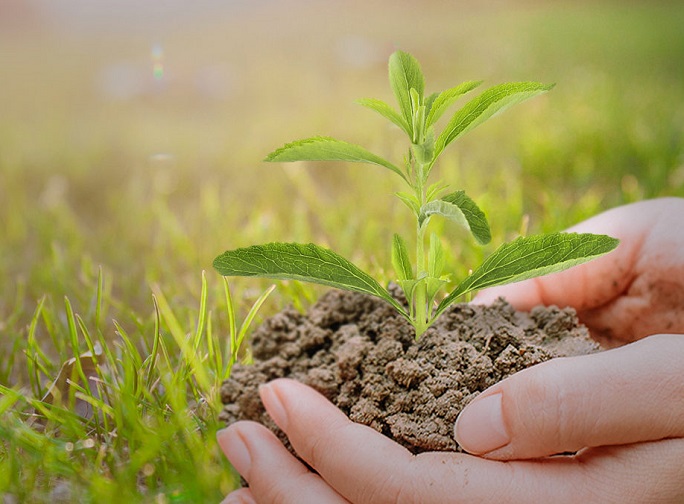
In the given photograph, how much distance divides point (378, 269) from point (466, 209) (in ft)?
2.09

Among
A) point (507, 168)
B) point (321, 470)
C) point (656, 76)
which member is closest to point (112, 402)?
point (321, 470)

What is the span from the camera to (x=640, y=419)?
1.04 meters

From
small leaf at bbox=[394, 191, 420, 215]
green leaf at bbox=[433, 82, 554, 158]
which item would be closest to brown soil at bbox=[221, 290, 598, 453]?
small leaf at bbox=[394, 191, 420, 215]

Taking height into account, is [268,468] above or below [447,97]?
below

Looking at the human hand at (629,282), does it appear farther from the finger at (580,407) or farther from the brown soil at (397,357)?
the finger at (580,407)

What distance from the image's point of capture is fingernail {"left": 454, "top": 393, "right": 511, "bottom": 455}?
3.46ft

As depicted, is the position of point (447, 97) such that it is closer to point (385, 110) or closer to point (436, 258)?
point (385, 110)

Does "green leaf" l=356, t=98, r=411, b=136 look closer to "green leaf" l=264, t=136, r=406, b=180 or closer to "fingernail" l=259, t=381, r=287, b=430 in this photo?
"green leaf" l=264, t=136, r=406, b=180

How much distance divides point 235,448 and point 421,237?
1.50ft

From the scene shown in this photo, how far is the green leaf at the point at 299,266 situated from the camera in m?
1.18

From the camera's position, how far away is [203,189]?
9.89 feet

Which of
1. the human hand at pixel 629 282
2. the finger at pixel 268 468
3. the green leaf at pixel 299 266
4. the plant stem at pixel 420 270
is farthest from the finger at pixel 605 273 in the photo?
the finger at pixel 268 468

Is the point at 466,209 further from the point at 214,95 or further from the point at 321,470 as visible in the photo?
the point at 214,95

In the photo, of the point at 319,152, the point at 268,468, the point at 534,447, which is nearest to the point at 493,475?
the point at 534,447
